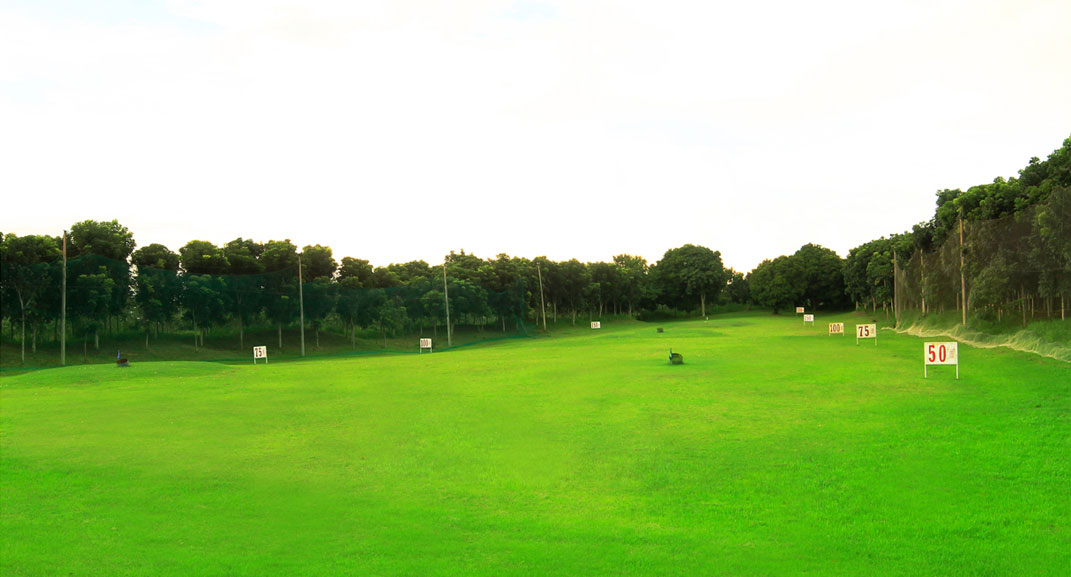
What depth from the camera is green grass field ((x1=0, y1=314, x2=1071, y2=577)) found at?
6707mm

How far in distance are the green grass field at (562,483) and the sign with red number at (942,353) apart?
0.58 metres

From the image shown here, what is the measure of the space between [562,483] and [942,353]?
1354 centimetres

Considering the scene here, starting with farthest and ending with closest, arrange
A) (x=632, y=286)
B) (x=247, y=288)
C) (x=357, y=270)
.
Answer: (x=632, y=286) < (x=357, y=270) < (x=247, y=288)

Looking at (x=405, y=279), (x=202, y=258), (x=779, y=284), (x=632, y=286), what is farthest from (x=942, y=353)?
(x=779, y=284)

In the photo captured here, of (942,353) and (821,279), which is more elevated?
(821,279)

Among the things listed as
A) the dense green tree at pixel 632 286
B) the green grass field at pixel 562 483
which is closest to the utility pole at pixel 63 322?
the green grass field at pixel 562 483

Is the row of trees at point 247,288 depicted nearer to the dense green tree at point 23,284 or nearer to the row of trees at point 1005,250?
the dense green tree at point 23,284

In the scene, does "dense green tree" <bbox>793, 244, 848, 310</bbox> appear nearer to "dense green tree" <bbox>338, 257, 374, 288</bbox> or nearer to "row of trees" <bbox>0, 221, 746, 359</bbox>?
"row of trees" <bbox>0, 221, 746, 359</bbox>

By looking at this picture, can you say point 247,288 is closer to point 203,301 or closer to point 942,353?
point 203,301

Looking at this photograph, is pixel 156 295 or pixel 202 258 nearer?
pixel 156 295

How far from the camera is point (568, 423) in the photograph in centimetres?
1403

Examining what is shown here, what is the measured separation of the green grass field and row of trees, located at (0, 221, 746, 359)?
2359 centimetres

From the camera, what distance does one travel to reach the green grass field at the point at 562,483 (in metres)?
6.71

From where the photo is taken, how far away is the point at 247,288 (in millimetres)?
46469
